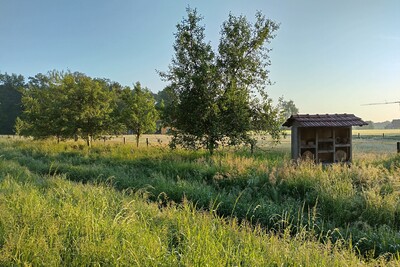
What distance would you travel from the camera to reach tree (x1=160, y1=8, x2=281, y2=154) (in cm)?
1311

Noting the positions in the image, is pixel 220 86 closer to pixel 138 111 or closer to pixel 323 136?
pixel 323 136

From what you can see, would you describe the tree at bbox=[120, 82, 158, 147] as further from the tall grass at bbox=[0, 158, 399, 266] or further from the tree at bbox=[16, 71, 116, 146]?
the tall grass at bbox=[0, 158, 399, 266]

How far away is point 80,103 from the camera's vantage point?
21.4 m

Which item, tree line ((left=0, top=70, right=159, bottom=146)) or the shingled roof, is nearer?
the shingled roof

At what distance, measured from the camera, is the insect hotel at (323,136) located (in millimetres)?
11742

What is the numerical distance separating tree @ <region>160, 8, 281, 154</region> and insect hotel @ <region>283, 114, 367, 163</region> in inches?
80.3

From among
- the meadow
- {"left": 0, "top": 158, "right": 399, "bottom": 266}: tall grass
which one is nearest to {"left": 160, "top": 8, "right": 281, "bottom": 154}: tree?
the meadow

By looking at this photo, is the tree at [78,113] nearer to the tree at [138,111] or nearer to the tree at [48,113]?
the tree at [48,113]

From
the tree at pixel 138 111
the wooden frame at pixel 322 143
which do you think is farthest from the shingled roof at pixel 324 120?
the tree at pixel 138 111

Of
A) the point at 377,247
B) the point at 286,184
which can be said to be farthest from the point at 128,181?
the point at 377,247

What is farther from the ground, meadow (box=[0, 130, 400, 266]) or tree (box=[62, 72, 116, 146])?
tree (box=[62, 72, 116, 146])

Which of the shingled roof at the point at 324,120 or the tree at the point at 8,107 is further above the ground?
the tree at the point at 8,107

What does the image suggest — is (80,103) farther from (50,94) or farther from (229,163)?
(229,163)

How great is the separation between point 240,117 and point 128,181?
602 centimetres
